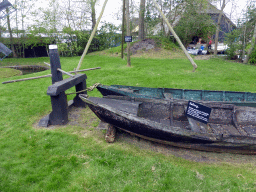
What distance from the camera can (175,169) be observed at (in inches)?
153

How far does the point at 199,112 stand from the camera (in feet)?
14.3

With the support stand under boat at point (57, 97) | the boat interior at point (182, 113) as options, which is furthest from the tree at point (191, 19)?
the support stand under boat at point (57, 97)

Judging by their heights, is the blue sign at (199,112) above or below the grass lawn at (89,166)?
above

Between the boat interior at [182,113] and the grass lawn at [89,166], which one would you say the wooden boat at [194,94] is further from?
the grass lawn at [89,166]

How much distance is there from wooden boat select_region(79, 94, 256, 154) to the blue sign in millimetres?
330

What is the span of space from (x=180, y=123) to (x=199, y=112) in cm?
112

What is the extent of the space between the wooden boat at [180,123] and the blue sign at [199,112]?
330mm

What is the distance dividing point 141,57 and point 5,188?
16.5m

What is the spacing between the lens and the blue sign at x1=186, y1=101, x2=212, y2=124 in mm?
4293

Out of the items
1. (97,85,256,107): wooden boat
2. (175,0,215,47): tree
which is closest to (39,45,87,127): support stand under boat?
(97,85,256,107): wooden boat

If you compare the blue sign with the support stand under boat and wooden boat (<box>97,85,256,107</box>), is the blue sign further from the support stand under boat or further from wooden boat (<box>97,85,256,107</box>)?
the support stand under boat

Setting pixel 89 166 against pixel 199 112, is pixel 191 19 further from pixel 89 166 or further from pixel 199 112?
pixel 89 166

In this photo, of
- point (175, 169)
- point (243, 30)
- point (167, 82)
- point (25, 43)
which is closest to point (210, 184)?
point (175, 169)

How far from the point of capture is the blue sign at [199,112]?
429 centimetres
